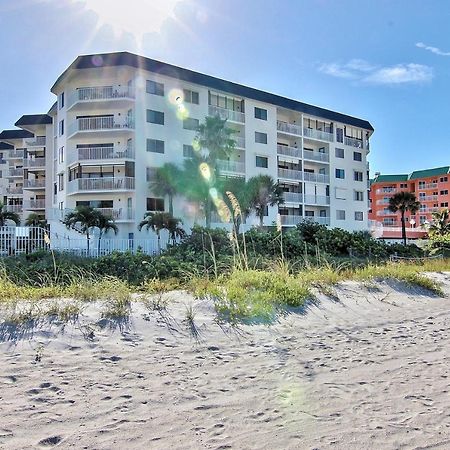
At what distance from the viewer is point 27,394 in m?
4.05

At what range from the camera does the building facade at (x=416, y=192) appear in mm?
84188

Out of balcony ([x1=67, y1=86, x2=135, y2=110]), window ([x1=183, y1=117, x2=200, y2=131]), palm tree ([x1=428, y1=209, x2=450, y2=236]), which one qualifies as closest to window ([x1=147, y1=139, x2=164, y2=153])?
window ([x1=183, y1=117, x2=200, y2=131])

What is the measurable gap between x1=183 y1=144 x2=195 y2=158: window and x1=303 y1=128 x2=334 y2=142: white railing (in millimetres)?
15524

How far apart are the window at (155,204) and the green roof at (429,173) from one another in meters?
67.8

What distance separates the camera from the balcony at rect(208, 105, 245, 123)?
3997 cm

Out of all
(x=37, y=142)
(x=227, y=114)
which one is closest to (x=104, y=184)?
(x=227, y=114)

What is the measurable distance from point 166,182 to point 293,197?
54.2ft

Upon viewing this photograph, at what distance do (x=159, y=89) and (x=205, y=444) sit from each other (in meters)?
36.9

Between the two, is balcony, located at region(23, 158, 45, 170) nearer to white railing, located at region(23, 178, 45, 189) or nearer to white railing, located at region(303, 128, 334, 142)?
white railing, located at region(23, 178, 45, 189)

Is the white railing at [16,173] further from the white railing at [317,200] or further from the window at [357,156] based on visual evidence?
the window at [357,156]

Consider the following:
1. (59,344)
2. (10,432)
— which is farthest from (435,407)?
(59,344)

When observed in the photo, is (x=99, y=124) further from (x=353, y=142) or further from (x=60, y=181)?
(x=353, y=142)

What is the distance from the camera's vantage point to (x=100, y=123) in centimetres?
3609

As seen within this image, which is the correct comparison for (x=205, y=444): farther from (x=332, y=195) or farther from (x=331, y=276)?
(x=332, y=195)
